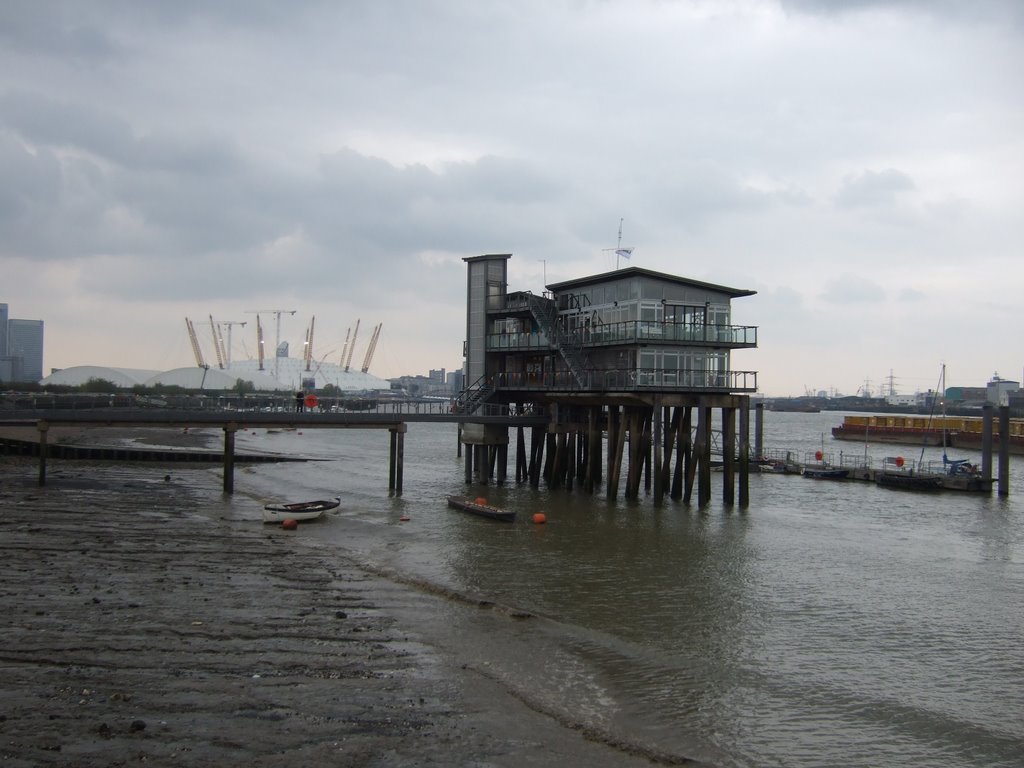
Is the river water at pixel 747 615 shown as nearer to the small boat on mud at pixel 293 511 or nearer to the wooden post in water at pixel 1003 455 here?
the small boat on mud at pixel 293 511

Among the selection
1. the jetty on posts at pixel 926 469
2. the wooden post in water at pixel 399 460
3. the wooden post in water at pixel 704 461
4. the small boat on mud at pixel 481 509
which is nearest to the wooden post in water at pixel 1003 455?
the jetty on posts at pixel 926 469

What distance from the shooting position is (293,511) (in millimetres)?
38500

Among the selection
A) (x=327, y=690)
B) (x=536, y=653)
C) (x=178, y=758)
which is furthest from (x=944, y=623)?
(x=178, y=758)

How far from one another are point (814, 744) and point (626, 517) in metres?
26.5

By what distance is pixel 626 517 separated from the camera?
42.2 meters

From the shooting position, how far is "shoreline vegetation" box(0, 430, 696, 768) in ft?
45.2

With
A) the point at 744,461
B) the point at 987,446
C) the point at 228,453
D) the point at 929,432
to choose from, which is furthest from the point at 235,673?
the point at 929,432

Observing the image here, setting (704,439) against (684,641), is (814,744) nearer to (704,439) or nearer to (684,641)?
(684,641)

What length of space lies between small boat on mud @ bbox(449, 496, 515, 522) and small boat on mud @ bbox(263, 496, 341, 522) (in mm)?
7017

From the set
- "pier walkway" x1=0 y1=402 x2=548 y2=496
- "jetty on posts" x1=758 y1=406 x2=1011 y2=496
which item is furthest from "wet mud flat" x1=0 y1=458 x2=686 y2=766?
"jetty on posts" x1=758 y1=406 x2=1011 y2=496

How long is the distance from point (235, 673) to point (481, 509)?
24511 mm

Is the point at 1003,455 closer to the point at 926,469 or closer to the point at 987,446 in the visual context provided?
the point at 987,446

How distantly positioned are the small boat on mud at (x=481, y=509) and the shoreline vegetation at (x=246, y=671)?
12.0 meters

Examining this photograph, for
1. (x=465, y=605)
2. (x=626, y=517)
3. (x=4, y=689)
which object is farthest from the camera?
(x=626, y=517)
